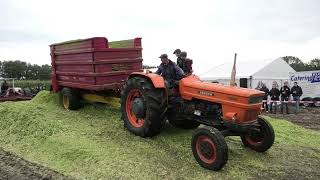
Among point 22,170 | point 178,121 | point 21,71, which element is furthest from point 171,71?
point 21,71

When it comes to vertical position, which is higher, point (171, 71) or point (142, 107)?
point (171, 71)

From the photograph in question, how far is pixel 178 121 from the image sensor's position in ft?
24.5

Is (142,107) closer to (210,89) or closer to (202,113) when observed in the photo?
(202,113)

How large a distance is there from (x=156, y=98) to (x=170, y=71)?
702 mm

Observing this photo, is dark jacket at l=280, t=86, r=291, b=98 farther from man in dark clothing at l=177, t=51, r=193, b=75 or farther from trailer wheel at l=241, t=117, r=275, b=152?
trailer wheel at l=241, t=117, r=275, b=152

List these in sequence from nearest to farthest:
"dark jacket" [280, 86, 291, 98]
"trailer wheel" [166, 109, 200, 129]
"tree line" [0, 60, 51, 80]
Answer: "trailer wheel" [166, 109, 200, 129] → "dark jacket" [280, 86, 291, 98] → "tree line" [0, 60, 51, 80]

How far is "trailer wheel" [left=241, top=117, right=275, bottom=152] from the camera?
→ 6.56 meters

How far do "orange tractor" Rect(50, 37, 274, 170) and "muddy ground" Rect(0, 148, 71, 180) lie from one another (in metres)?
1.87

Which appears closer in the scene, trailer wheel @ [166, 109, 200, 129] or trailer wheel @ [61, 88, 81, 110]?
trailer wheel @ [166, 109, 200, 129]

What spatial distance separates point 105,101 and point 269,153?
3630 mm

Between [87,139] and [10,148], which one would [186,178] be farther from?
[10,148]

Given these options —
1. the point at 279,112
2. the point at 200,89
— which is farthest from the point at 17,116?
the point at 279,112

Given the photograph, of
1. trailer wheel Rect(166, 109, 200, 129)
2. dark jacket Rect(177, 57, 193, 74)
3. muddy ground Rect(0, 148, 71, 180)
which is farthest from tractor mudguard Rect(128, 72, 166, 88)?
muddy ground Rect(0, 148, 71, 180)

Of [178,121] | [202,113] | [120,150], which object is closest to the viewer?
[120,150]
